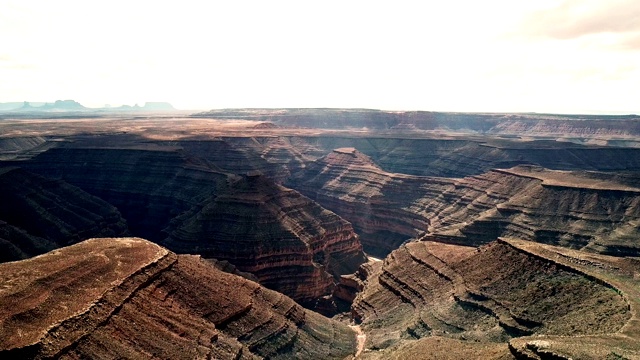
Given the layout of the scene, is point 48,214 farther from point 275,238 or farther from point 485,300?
point 485,300

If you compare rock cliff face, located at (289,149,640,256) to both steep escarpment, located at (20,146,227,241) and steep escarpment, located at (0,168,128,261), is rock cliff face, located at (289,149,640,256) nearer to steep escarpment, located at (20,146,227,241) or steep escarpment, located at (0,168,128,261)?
steep escarpment, located at (20,146,227,241)

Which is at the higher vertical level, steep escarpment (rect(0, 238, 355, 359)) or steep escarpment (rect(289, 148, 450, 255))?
steep escarpment (rect(0, 238, 355, 359))

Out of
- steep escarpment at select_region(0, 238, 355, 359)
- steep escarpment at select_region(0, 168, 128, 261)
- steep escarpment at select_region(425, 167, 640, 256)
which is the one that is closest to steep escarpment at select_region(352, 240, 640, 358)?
steep escarpment at select_region(0, 238, 355, 359)

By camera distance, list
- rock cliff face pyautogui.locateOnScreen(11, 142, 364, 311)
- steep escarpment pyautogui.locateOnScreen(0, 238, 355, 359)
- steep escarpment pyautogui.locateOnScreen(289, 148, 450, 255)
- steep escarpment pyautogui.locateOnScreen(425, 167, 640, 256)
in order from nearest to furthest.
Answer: steep escarpment pyautogui.locateOnScreen(0, 238, 355, 359), rock cliff face pyautogui.locateOnScreen(11, 142, 364, 311), steep escarpment pyautogui.locateOnScreen(425, 167, 640, 256), steep escarpment pyautogui.locateOnScreen(289, 148, 450, 255)

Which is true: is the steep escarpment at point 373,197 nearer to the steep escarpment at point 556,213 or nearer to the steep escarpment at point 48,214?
the steep escarpment at point 556,213

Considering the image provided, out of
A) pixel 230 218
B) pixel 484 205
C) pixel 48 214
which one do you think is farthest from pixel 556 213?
pixel 48 214

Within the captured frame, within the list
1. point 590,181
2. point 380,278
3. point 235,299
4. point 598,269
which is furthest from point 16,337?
point 590,181

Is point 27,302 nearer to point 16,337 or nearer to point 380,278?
point 16,337

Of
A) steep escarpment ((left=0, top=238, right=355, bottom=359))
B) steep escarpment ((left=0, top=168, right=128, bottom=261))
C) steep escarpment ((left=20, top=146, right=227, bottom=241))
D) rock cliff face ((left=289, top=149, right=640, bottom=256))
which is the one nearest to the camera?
steep escarpment ((left=0, top=238, right=355, bottom=359))
